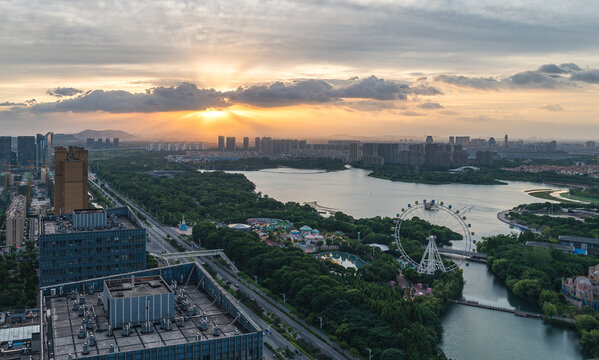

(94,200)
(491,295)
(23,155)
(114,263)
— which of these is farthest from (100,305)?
(23,155)

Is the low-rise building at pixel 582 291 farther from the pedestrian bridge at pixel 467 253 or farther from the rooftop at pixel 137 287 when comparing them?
the rooftop at pixel 137 287

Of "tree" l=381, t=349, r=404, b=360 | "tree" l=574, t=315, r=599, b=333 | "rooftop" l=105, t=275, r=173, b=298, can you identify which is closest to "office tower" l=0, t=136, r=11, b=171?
"tree" l=381, t=349, r=404, b=360

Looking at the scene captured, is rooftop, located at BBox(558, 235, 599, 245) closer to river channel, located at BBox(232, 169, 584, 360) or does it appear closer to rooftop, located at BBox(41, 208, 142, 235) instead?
river channel, located at BBox(232, 169, 584, 360)

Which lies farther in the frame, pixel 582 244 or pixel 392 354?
pixel 582 244

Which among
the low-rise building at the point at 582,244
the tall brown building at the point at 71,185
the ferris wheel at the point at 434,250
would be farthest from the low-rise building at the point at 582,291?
the tall brown building at the point at 71,185

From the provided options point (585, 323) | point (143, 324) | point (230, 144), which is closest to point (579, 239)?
point (585, 323)

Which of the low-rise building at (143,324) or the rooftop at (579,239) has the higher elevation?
the low-rise building at (143,324)

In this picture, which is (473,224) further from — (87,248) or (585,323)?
(87,248)
